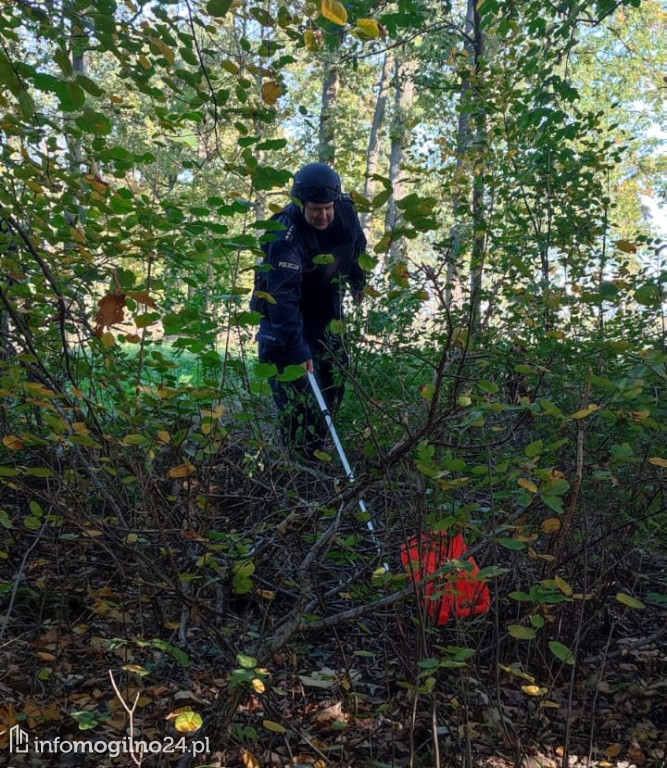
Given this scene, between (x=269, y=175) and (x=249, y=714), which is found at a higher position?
(x=269, y=175)

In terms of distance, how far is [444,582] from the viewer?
2.37 meters

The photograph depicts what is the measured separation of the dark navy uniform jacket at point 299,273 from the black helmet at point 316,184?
15 centimetres

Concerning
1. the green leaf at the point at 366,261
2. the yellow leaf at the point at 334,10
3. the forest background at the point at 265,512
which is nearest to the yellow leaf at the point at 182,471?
the forest background at the point at 265,512

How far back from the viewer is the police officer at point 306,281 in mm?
4191

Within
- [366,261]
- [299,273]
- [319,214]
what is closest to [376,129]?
[319,214]

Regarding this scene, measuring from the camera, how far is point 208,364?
230cm

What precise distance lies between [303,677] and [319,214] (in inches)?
120

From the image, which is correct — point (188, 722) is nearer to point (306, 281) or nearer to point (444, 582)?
point (444, 582)

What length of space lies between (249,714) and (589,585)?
4.86 ft

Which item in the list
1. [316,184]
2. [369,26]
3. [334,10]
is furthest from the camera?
[316,184]

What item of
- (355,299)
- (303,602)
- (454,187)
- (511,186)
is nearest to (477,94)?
(454,187)

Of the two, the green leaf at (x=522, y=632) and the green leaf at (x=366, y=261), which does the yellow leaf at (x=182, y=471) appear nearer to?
the green leaf at (x=366, y=261)

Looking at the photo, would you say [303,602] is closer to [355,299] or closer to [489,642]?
[489,642]

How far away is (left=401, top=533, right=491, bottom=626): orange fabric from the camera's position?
2266 millimetres
